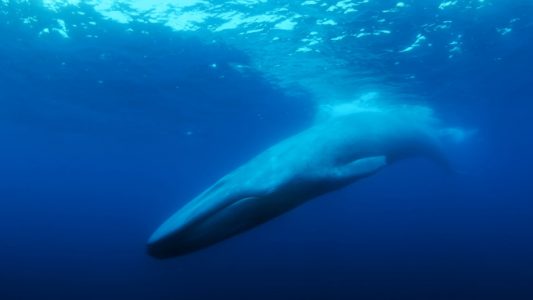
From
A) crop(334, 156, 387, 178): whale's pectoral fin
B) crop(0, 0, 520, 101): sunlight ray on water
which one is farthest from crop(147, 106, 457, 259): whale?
crop(0, 0, 520, 101): sunlight ray on water

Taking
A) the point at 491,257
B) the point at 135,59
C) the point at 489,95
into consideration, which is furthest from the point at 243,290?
the point at 489,95

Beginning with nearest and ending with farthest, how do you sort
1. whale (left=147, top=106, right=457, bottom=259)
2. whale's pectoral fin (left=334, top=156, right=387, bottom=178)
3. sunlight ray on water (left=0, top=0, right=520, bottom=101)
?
whale (left=147, top=106, right=457, bottom=259) → whale's pectoral fin (left=334, top=156, right=387, bottom=178) → sunlight ray on water (left=0, top=0, right=520, bottom=101)

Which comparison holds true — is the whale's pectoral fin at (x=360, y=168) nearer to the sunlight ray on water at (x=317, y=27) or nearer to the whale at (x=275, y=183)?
the whale at (x=275, y=183)

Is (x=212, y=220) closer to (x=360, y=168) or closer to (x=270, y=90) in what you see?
(x=360, y=168)

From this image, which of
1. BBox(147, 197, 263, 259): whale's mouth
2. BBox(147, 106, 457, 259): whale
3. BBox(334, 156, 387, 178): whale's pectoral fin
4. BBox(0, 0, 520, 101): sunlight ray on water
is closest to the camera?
BBox(147, 197, 263, 259): whale's mouth

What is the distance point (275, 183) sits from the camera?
4.90m

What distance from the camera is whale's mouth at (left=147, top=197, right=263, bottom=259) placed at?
4207 mm

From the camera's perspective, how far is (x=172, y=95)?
80.0 feet

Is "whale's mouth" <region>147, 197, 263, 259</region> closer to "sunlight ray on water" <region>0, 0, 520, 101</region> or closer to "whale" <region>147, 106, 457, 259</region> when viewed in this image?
"whale" <region>147, 106, 457, 259</region>

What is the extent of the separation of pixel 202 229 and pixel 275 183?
1.09 meters

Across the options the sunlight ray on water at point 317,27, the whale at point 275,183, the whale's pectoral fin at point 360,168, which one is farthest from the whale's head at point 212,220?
the sunlight ray on water at point 317,27

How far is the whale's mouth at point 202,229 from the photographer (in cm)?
421

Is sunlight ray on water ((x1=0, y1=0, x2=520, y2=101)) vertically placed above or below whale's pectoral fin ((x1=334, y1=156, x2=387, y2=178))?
above

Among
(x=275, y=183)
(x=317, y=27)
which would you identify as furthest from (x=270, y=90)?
(x=275, y=183)
